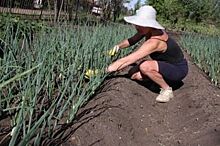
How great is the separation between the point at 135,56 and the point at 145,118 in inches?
22.5

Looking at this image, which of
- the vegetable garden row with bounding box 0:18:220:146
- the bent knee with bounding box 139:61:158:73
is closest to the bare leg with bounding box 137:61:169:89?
the bent knee with bounding box 139:61:158:73

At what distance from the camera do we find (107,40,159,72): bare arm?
11.2ft

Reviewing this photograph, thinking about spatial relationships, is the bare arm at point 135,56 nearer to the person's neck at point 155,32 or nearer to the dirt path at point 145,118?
the person's neck at point 155,32

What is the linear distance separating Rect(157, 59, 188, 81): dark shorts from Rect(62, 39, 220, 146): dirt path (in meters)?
0.29

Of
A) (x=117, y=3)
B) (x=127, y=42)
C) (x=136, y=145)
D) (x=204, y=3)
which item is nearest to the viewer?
(x=136, y=145)

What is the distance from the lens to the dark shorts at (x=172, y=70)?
3934 mm

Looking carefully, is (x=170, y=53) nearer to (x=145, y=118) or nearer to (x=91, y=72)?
(x=145, y=118)

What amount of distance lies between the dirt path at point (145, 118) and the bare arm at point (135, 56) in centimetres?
25

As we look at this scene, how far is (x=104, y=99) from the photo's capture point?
328 cm

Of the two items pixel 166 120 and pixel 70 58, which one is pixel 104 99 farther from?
pixel 166 120

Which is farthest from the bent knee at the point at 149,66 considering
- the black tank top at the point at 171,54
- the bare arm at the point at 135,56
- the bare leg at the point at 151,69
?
the bare arm at the point at 135,56

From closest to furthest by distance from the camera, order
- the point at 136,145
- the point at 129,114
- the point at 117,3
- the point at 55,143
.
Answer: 1. the point at 55,143
2. the point at 136,145
3. the point at 129,114
4. the point at 117,3

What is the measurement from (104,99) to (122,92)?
507mm

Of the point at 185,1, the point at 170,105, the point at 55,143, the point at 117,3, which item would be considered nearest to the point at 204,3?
the point at 185,1
